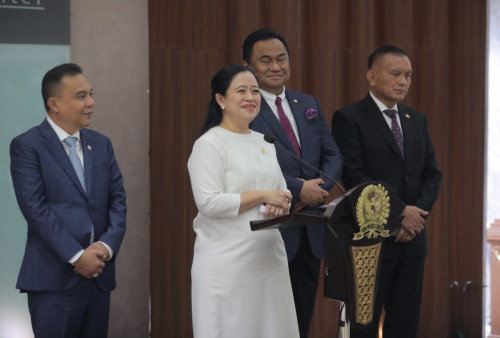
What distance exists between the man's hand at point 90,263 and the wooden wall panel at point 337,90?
1.36 m

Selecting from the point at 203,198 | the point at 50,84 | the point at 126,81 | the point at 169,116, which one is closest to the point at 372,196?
the point at 203,198

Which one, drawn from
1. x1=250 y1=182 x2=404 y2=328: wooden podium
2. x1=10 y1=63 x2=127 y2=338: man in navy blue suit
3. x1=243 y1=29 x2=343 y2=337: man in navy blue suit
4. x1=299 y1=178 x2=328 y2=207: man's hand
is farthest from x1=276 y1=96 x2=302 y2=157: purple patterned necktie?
x1=10 y1=63 x2=127 y2=338: man in navy blue suit

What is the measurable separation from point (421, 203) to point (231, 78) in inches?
48.5

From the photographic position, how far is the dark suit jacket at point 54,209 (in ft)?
9.06

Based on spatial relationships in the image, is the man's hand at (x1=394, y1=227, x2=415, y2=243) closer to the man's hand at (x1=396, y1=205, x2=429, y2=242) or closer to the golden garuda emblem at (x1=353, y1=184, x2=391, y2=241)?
the man's hand at (x1=396, y1=205, x2=429, y2=242)

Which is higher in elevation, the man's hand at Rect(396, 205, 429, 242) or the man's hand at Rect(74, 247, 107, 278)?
the man's hand at Rect(396, 205, 429, 242)

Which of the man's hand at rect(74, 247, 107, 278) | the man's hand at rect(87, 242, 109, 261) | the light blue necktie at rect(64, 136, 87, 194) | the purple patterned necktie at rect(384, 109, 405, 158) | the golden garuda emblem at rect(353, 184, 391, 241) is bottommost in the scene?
the man's hand at rect(74, 247, 107, 278)

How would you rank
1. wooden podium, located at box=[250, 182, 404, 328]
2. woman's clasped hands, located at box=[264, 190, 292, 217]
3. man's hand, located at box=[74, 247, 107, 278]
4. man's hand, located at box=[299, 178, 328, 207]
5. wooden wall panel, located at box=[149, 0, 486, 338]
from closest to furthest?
wooden podium, located at box=[250, 182, 404, 328] → woman's clasped hands, located at box=[264, 190, 292, 217] → man's hand, located at box=[74, 247, 107, 278] → man's hand, located at box=[299, 178, 328, 207] → wooden wall panel, located at box=[149, 0, 486, 338]

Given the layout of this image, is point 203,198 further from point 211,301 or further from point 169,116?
point 169,116

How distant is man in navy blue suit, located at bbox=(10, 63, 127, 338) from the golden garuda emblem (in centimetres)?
114

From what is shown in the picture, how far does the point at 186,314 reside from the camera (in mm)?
4234

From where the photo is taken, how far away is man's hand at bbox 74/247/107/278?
2.76m

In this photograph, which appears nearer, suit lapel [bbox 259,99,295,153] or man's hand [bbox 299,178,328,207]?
man's hand [bbox 299,178,328,207]

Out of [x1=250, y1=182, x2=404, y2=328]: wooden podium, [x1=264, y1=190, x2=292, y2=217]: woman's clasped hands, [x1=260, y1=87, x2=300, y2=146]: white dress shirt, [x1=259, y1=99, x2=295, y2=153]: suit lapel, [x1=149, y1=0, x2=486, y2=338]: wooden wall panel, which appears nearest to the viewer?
[x1=250, y1=182, x2=404, y2=328]: wooden podium
